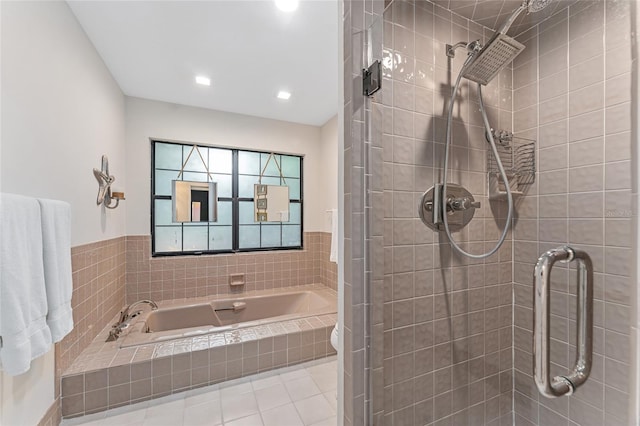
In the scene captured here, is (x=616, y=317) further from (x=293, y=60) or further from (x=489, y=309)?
(x=293, y=60)

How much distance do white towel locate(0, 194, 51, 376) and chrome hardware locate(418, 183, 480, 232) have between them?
5.28ft

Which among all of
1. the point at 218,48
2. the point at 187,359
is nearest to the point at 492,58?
the point at 218,48

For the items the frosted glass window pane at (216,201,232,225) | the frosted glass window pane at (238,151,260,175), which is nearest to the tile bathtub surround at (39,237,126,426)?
the frosted glass window pane at (216,201,232,225)

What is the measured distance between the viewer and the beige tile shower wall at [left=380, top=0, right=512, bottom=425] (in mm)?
1048

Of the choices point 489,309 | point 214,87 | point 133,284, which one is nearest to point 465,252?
point 489,309

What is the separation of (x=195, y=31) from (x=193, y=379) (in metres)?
2.44

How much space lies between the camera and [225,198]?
3.19 m

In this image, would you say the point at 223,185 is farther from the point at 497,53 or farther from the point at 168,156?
the point at 497,53

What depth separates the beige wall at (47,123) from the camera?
113cm

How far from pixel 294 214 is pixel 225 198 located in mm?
933

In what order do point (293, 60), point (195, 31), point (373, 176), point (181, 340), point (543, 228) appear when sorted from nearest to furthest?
point (373, 176)
point (543, 228)
point (195, 31)
point (181, 340)
point (293, 60)

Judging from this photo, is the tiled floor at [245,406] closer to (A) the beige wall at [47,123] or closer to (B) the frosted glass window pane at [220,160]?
(A) the beige wall at [47,123]

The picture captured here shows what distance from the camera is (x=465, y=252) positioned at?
1173 mm

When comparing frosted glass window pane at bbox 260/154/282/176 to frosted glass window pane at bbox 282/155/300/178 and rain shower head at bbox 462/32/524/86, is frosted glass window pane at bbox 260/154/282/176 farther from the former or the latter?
rain shower head at bbox 462/32/524/86
